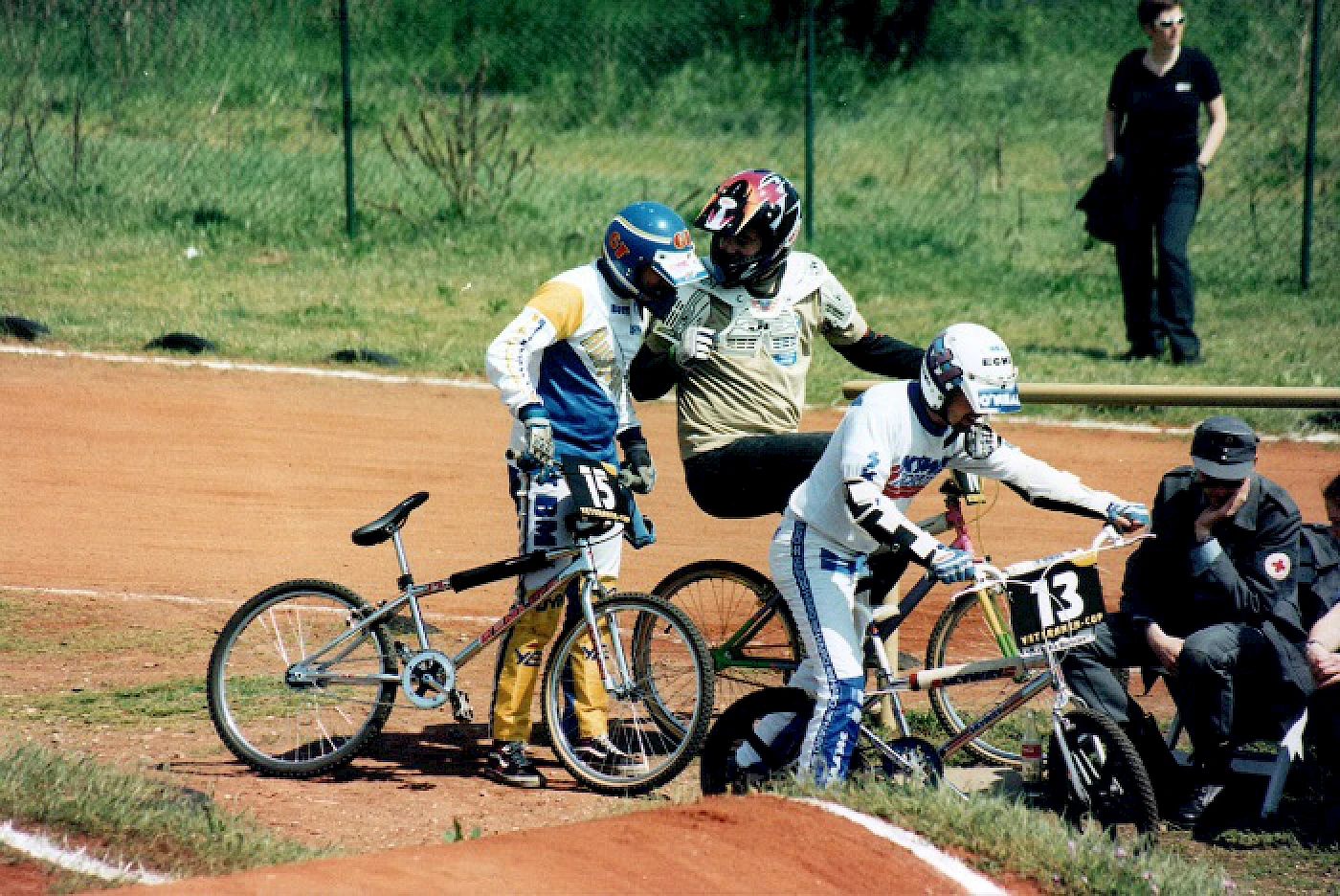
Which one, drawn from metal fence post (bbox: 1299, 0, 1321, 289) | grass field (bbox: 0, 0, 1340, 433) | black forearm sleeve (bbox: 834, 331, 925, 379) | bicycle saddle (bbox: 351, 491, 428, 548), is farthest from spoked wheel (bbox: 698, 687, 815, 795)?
metal fence post (bbox: 1299, 0, 1321, 289)

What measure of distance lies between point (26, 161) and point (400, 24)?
492 cm

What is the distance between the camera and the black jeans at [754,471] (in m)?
7.01

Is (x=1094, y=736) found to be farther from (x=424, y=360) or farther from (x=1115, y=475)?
(x=424, y=360)

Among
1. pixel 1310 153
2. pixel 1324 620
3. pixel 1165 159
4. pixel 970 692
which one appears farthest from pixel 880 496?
pixel 1310 153

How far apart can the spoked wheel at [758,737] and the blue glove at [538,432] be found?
1180 millimetres

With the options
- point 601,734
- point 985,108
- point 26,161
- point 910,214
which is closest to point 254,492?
point 601,734

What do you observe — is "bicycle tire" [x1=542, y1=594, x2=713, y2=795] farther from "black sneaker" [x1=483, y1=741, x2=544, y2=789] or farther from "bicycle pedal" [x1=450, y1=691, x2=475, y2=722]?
"bicycle pedal" [x1=450, y1=691, x2=475, y2=722]

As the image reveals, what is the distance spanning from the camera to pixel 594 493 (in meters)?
6.69

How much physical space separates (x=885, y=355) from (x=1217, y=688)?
2049mm

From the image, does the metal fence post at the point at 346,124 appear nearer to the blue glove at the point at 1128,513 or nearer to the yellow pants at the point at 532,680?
the yellow pants at the point at 532,680

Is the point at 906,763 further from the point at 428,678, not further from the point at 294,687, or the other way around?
the point at 294,687

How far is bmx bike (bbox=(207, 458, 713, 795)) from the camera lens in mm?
6699

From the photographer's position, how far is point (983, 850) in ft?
18.1

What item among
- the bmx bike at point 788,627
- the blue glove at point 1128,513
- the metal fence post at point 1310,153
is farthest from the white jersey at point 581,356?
the metal fence post at point 1310,153
